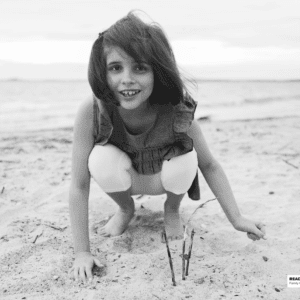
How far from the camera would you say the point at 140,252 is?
223 cm

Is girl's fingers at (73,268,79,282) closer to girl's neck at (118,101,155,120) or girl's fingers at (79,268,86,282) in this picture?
girl's fingers at (79,268,86,282)

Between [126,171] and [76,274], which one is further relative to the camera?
[126,171]

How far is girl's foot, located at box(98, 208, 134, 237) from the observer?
8.07 feet

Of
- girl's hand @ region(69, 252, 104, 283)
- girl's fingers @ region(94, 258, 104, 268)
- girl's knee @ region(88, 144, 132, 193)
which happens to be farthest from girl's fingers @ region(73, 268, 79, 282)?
girl's knee @ region(88, 144, 132, 193)

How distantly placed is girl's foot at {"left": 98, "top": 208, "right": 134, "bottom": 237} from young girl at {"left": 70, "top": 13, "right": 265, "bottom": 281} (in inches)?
8.7

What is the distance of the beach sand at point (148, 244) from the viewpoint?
1.84 metres

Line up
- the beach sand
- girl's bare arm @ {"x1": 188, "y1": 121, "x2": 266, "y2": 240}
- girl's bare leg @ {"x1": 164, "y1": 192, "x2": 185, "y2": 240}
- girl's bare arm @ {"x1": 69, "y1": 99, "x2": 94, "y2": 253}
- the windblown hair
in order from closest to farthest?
the beach sand → the windblown hair → girl's bare arm @ {"x1": 69, "y1": 99, "x2": 94, "y2": 253} → girl's bare arm @ {"x1": 188, "y1": 121, "x2": 266, "y2": 240} → girl's bare leg @ {"x1": 164, "y1": 192, "x2": 185, "y2": 240}

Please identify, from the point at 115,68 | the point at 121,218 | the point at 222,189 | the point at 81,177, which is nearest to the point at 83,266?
the point at 81,177

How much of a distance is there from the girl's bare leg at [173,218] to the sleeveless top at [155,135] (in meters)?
0.28

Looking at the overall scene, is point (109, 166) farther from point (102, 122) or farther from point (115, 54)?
point (115, 54)

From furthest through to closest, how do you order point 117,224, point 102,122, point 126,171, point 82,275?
point 117,224 < point 126,171 < point 102,122 < point 82,275

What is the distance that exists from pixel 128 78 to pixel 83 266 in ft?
3.01

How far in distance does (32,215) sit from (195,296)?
138 cm

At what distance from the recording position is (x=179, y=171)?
7.18 feet
